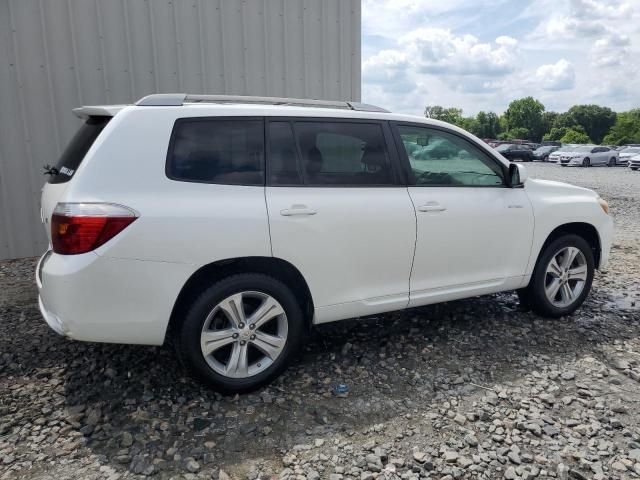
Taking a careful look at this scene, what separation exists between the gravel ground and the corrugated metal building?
2.52 meters

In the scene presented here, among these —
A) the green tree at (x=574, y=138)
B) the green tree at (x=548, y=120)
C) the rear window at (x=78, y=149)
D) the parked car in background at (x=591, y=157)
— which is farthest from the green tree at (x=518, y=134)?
the rear window at (x=78, y=149)

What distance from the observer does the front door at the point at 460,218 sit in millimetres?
3637

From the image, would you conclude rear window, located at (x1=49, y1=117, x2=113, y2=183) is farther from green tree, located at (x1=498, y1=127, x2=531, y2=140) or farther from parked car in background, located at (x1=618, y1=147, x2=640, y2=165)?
green tree, located at (x1=498, y1=127, x2=531, y2=140)

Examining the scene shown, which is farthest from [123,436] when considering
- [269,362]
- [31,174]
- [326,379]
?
[31,174]

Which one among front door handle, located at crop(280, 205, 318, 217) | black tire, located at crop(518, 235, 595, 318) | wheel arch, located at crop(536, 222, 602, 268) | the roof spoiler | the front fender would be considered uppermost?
the roof spoiler

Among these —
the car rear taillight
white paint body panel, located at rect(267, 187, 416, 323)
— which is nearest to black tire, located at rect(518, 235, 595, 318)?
white paint body panel, located at rect(267, 187, 416, 323)

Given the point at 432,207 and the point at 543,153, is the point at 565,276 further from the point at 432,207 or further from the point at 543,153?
the point at 543,153

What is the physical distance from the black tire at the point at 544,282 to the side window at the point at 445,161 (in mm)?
790

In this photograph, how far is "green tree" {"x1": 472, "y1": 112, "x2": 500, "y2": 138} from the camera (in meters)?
112

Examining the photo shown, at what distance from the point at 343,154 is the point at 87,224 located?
1687 millimetres

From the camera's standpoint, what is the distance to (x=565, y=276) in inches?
172

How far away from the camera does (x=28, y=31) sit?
Answer: 19.0 ft

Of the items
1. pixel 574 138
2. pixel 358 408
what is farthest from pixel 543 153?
pixel 574 138

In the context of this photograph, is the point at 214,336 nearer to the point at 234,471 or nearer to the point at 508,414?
the point at 234,471
